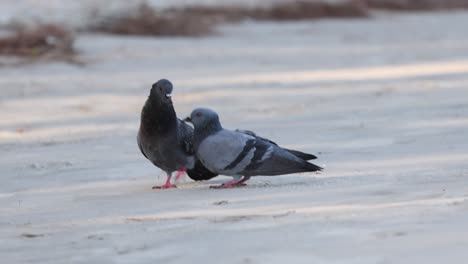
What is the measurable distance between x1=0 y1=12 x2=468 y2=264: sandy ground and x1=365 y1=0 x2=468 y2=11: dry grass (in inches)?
588

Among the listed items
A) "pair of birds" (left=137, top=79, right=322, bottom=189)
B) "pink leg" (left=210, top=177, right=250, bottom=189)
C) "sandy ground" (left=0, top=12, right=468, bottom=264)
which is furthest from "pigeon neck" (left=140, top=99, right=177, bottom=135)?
"pink leg" (left=210, top=177, right=250, bottom=189)

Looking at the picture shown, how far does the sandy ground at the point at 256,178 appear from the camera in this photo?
625cm

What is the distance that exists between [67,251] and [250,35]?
20.1m

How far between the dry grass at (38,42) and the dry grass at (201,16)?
9.17ft

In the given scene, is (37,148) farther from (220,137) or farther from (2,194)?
(220,137)

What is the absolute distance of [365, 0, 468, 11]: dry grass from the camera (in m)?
37.4

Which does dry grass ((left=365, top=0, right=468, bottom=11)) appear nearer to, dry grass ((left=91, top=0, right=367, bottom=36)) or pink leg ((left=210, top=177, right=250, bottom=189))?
dry grass ((left=91, top=0, right=367, bottom=36))

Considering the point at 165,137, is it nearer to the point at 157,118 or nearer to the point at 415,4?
the point at 157,118

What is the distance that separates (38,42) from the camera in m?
20.9

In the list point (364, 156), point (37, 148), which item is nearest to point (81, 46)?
point (37, 148)

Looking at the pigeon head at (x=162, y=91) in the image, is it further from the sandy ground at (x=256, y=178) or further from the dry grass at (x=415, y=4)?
the dry grass at (x=415, y=4)

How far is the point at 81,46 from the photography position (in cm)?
2156

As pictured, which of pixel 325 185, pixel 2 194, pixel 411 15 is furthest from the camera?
pixel 411 15

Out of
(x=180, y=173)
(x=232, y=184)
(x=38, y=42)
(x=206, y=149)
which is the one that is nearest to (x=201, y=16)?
(x=38, y=42)
